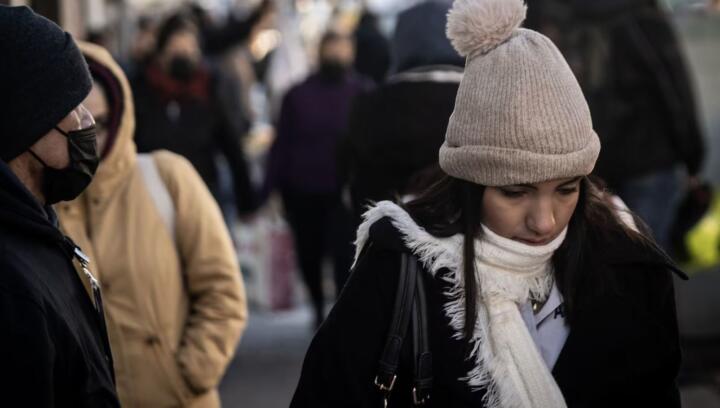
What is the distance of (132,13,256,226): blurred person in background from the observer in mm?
6723

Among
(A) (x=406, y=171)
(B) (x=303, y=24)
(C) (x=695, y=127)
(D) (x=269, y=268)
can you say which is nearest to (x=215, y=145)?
(D) (x=269, y=268)

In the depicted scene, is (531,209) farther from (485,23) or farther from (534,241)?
(485,23)

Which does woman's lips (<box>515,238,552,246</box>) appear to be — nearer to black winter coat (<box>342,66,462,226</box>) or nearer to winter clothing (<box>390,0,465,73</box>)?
black winter coat (<box>342,66,462,226</box>)

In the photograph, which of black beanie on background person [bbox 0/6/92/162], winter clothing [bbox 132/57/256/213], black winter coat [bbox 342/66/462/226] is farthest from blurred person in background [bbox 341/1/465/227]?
winter clothing [bbox 132/57/256/213]

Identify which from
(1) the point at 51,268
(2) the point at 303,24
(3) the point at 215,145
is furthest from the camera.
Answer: (2) the point at 303,24

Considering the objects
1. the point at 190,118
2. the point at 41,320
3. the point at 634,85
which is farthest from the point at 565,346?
the point at 190,118

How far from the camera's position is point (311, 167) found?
7816mm

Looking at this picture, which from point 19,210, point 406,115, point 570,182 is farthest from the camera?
point 406,115

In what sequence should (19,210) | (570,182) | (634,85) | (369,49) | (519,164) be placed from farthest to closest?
1. (369,49)
2. (634,85)
3. (570,182)
4. (519,164)
5. (19,210)

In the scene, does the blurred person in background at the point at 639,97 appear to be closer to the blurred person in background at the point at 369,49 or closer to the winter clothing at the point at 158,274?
the blurred person in background at the point at 369,49

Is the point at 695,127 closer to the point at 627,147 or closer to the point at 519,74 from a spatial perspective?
the point at 627,147

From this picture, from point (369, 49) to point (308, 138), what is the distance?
1.75 m

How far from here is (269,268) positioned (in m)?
9.15

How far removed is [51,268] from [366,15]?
296 inches
